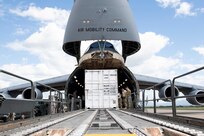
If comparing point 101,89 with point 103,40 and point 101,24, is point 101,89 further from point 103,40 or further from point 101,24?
point 101,24

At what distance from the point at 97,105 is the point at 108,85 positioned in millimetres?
1423

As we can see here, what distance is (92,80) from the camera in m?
19.7

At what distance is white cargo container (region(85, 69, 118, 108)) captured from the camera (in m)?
19.4

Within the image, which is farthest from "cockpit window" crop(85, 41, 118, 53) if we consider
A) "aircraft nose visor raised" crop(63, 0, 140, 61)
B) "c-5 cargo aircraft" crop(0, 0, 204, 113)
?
"aircraft nose visor raised" crop(63, 0, 140, 61)

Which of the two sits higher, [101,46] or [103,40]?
[103,40]

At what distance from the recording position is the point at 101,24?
23047 mm

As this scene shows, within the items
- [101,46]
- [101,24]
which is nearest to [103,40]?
[101,46]

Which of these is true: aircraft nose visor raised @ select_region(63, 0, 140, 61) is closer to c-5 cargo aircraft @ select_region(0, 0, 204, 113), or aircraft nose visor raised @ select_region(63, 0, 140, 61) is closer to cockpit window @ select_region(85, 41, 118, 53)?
c-5 cargo aircraft @ select_region(0, 0, 204, 113)

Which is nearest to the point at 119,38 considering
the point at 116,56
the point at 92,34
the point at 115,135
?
the point at 92,34

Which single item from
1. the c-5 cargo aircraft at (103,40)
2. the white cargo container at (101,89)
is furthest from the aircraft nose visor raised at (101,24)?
the white cargo container at (101,89)

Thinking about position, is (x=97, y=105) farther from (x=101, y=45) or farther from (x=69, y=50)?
(x=69, y=50)

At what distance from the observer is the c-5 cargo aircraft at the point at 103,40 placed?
804 inches

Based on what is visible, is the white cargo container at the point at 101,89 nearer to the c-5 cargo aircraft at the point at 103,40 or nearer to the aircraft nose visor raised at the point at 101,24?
the c-5 cargo aircraft at the point at 103,40

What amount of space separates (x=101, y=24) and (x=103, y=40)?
1.84 meters
